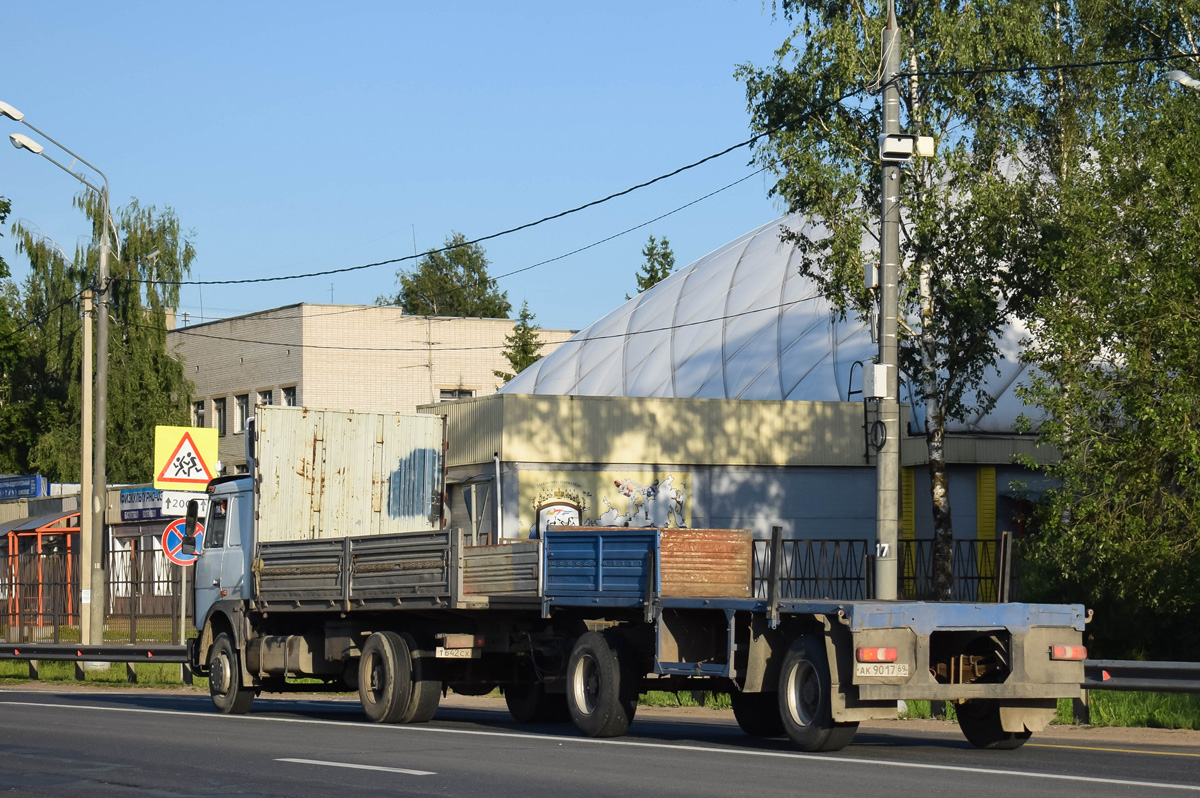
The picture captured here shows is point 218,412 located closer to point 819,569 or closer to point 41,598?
point 41,598

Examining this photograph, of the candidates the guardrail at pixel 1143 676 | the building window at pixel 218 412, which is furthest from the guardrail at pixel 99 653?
the building window at pixel 218 412

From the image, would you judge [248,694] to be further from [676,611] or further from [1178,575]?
[1178,575]

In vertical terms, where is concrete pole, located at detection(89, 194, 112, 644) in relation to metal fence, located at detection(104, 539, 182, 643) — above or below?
above

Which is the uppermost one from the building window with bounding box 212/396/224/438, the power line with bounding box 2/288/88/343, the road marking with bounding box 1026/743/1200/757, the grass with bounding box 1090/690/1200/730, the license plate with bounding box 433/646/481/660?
the power line with bounding box 2/288/88/343

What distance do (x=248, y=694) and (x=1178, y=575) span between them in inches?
470

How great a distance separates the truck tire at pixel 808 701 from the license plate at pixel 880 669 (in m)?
0.40

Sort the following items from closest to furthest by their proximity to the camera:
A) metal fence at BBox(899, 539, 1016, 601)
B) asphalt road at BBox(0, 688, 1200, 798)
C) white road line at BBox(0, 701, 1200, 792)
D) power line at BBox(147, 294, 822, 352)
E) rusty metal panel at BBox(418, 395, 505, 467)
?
asphalt road at BBox(0, 688, 1200, 798)
white road line at BBox(0, 701, 1200, 792)
metal fence at BBox(899, 539, 1016, 601)
rusty metal panel at BBox(418, 395, 505, 467)
power line at BBox(147, 294, 822, 352)

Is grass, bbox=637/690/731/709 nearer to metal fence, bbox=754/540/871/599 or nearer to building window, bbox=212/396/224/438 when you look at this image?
metal fence, bbox=754/540/871/599

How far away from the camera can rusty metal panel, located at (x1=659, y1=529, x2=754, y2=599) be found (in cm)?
1495

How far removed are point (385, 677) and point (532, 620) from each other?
6.44 ft

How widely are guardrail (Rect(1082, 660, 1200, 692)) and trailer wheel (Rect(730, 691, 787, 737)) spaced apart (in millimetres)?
3049

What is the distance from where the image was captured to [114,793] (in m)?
11.2

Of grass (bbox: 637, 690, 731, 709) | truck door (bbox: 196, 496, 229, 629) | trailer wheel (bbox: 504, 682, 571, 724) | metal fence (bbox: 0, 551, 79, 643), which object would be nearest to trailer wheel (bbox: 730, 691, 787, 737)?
trailer wheel (bbox: 504, 682, 571, 724)

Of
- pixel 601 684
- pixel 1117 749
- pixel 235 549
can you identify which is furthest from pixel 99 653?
pixel 1117 749
